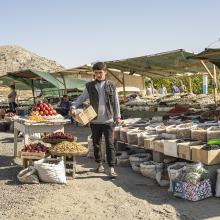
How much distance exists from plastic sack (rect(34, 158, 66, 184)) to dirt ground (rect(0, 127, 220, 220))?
5.1 inches

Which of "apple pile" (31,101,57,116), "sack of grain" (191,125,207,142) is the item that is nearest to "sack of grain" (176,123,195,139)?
"sack of grain" (191,125,207,142)

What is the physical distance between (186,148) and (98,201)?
1681 mm

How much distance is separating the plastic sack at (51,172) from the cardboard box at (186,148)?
1935 millimetres

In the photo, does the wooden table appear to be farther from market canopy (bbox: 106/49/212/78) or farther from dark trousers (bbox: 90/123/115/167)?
market canopy (bbox: 106/49/212/78)

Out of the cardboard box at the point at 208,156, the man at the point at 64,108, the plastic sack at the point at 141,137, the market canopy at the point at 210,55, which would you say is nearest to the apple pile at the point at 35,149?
the plastic sack at the point at 141,137

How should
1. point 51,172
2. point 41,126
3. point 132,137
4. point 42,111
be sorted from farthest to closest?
point 42,111
point 132,137
point 41,126
point 51,172

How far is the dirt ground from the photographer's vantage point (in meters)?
5.41

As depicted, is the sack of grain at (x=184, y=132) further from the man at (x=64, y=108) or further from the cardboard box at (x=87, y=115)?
the man at (x=64, y=108)

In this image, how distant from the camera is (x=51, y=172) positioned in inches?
272

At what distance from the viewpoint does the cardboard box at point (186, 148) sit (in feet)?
21.8

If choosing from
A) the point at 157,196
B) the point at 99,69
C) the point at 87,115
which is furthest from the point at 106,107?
the point at 157,196

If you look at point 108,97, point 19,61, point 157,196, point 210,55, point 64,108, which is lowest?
point 157,196

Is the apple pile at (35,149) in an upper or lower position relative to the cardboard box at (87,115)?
lower

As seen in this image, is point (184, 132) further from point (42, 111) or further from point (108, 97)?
point (42, 111)
